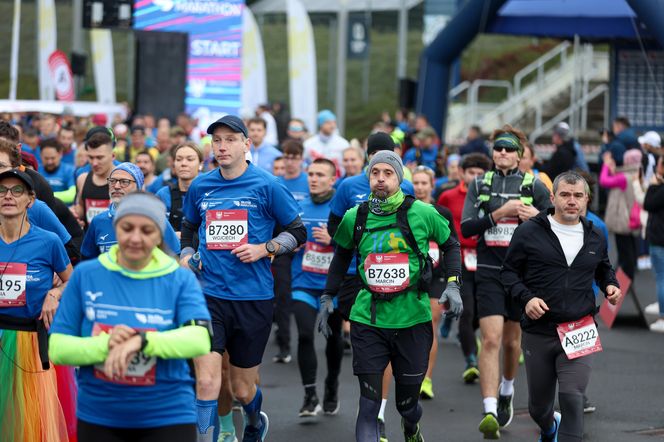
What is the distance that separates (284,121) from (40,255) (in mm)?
20683

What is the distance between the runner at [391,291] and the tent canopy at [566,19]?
14308 millimetres

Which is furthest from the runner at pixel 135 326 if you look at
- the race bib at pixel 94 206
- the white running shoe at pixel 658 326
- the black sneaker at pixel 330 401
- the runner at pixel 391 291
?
the white running shoe at pixel 658 326

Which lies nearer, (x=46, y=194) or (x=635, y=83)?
(x=46, y=194)

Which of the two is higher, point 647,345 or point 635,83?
point 635,83

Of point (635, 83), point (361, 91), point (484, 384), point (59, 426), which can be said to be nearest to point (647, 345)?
point (484, 384)

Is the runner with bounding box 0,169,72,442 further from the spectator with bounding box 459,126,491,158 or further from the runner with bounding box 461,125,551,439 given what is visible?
the spectator with bounding box 459,126,491,158

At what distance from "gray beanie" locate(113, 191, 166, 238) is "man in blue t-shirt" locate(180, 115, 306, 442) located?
224 cm

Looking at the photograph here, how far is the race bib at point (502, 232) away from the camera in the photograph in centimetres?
892

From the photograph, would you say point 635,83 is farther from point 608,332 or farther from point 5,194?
point 5,194

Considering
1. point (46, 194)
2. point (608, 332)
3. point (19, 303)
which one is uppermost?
point (46, 194)

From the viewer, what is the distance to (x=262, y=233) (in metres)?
7.37

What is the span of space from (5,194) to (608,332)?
8.81 m

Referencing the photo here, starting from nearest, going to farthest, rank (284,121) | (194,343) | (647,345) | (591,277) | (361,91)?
(194,343)
(591,277)
(647,345)
(284,121)
(361,91)

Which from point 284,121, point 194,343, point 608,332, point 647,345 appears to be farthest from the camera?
point 284,121
